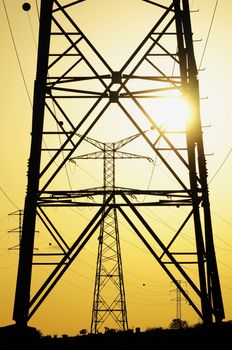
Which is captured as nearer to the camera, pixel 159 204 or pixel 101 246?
pixel 159 204

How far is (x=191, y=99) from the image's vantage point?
Answer: 14820 millimetres

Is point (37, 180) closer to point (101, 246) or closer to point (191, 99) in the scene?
point (191, 99)

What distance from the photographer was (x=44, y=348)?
10.4 meters

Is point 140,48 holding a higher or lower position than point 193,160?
higher

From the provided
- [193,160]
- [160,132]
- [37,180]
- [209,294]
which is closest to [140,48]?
[160,132]

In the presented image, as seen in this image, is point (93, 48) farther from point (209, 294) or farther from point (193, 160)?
point (209, 294)

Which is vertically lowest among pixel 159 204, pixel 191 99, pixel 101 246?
pixel 159 204

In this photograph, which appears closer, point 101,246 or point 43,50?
point 43,50

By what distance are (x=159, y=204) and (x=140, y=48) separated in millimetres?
3849

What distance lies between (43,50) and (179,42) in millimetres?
3470

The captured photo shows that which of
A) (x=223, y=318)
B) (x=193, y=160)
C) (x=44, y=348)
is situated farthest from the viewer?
(x=193, y=160)

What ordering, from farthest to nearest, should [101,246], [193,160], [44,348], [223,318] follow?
[101,246], [193,160], [223,318], [44,348]

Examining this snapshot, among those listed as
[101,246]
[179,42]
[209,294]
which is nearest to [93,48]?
[179,42]

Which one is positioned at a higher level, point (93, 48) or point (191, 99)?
point (93, 48)
